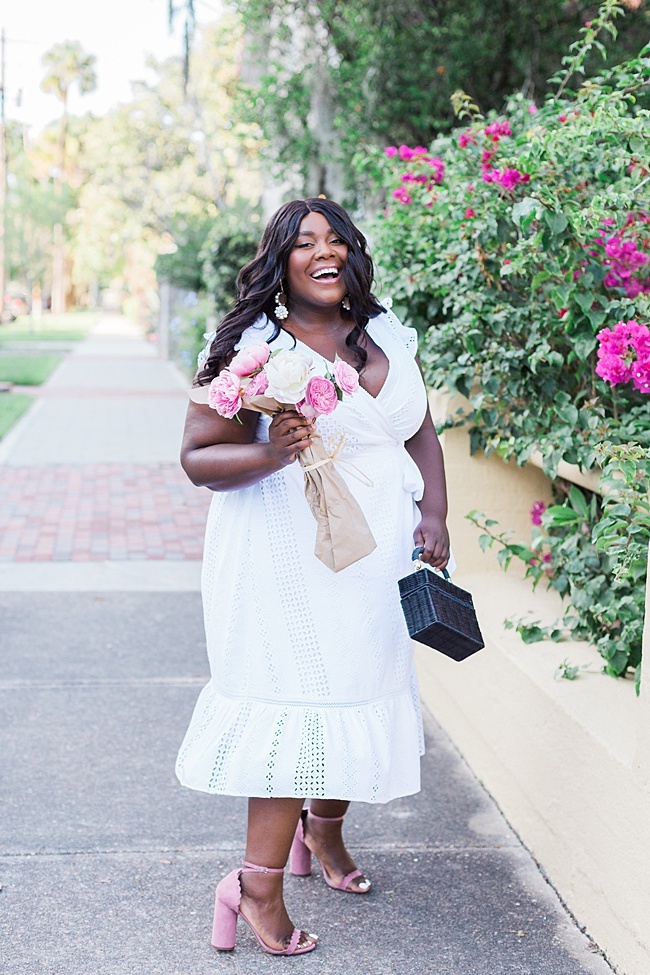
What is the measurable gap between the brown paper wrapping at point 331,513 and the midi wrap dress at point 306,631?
0.28 feet

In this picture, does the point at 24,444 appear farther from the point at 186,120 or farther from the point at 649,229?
the point at 186,120

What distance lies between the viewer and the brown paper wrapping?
2.62m

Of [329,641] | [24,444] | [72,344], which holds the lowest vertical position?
[72,344]

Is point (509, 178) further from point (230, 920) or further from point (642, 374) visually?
point (230, 920)

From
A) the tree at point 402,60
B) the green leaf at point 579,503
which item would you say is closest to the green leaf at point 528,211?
the green leaf at point 579,503

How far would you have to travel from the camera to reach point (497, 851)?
3410mm

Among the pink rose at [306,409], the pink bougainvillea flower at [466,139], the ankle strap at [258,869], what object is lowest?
the ankle strap at [258,869]

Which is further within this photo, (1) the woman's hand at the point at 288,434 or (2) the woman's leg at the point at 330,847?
(2) the woman's leg at the point at 330,847

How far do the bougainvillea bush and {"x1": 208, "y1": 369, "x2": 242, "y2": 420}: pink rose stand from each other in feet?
3.76

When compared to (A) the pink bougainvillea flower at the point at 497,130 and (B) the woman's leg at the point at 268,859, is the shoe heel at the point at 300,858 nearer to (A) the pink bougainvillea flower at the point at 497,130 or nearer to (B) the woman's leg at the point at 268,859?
(B) the woman's leg at the point at 268,859

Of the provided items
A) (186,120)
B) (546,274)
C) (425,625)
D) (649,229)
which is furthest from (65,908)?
(186,120)

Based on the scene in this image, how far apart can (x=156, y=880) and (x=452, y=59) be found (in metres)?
7.60

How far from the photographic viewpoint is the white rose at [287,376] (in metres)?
2.40

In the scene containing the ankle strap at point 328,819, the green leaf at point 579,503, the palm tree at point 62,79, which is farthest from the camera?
the palm tree at point 62,79
